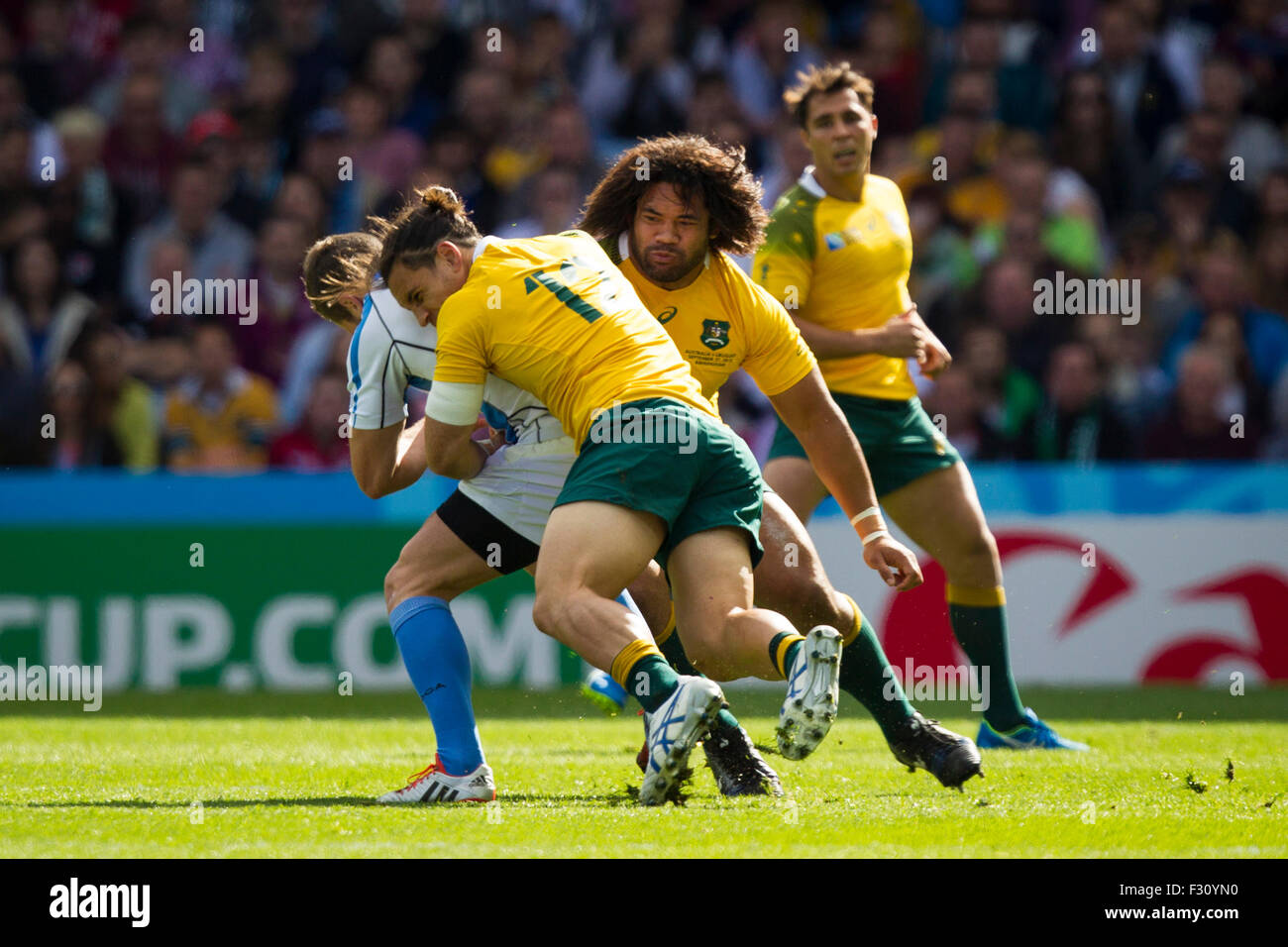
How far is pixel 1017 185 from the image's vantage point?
1127 cm

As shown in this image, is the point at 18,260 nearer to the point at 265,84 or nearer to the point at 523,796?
the point at 265,84

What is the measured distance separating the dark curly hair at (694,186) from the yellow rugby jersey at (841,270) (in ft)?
4.14

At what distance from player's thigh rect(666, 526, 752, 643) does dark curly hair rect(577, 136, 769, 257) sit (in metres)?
1.09

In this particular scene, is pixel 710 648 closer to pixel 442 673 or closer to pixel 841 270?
pixel 442 673

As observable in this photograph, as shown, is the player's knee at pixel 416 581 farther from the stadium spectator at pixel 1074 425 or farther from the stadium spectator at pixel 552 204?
the stadium spectator at pixel 552 204

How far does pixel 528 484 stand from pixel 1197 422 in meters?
6.12

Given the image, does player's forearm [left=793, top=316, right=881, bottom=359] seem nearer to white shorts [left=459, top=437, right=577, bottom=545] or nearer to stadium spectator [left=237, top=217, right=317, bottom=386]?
white shorts [left=459, top=437, right=577, bottom=545]

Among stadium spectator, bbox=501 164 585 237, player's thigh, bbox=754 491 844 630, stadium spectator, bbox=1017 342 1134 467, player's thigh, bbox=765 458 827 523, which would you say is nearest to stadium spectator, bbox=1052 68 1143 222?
stadium spectator, bbox=1017 342 1134 467

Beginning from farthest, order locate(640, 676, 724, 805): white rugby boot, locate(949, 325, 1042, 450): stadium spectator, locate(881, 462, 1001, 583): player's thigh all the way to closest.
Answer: locate(949, 325, 1042, 450): stadium spectator → locate(881, 462, 1001, 583): player's thigh → locate(640, 676, 724, 805): white rugby boot

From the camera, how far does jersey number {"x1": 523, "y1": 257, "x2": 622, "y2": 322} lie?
4887 mm

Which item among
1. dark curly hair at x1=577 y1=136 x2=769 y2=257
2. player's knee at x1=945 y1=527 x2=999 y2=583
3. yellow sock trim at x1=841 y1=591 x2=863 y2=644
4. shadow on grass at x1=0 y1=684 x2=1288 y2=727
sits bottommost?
shadow on grass at x1=0 y1=684 x2=1288 y2=727

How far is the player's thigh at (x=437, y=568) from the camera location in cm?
536

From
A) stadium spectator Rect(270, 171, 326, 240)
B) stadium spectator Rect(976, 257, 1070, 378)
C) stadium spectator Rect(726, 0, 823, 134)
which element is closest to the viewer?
Result: stadium spectator Rect(976, 257, 1070, 378)

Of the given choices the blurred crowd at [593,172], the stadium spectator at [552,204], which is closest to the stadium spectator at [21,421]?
the blurred crowd at [593,172]
